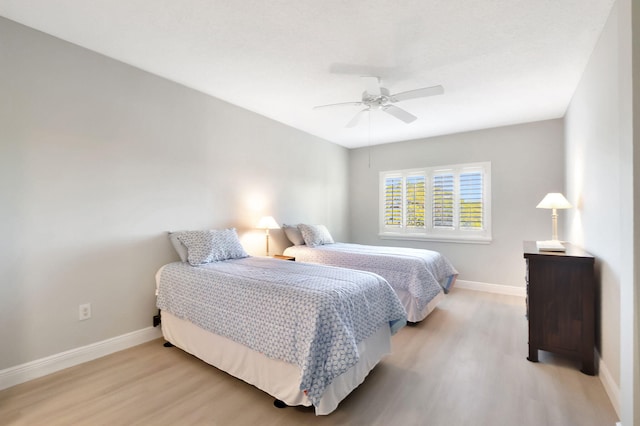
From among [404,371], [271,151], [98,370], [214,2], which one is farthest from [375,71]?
[98,370]

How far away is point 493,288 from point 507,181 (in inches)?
64.3

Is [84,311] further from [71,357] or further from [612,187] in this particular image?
[612,187]

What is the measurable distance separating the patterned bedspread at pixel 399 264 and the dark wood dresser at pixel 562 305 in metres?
0.99

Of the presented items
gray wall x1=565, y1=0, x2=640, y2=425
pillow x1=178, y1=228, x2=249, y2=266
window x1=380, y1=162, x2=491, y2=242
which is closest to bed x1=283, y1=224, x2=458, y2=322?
pillow x1=178, y1=228, x2=249, y2=266

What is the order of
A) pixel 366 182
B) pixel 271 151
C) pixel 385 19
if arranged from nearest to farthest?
pixel 385 19 < pixel 271 151 < pixel 366 182

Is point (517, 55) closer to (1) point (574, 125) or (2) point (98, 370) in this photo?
(1) point (574, 125)

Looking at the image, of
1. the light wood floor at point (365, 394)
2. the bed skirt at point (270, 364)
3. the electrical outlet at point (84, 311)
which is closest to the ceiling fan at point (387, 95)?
the bed skirt at point (270, 364)

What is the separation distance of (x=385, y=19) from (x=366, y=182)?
386 cm

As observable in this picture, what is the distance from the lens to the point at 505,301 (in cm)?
399

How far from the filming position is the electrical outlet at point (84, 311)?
2.39m

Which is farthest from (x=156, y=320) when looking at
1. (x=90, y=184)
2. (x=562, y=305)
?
(x=562, y=305)

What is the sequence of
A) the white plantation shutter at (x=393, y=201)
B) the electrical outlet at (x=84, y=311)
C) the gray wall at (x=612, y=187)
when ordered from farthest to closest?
1. the white plantation shutter at (x=393, y=201)
2. the electrical outlet at (x=84, y=311)
3. the gray wall at (x=612, y=187)

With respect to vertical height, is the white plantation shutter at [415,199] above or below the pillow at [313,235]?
above

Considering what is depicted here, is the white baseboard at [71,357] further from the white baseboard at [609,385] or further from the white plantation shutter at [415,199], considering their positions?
the white plantation shutter at [415,199]
